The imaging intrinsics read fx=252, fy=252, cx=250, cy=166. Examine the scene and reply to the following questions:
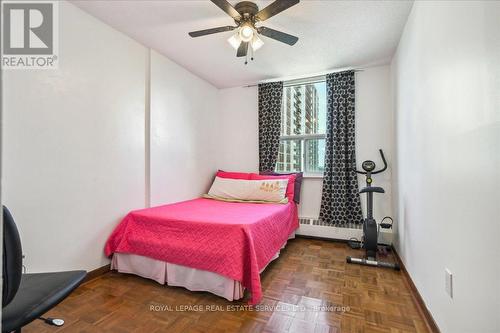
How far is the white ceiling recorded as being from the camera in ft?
7.04

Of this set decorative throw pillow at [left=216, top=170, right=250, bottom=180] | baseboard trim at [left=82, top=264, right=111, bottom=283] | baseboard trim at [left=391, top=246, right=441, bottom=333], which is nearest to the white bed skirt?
baseboard trim at [left=82, top=264, right=111, bottom=283]

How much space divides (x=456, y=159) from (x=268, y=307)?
1.53 metres

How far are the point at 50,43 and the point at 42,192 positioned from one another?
1.19m

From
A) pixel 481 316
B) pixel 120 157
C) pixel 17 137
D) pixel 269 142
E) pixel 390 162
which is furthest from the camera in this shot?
pixel 269 142

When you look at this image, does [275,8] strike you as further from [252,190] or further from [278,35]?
[252,190]

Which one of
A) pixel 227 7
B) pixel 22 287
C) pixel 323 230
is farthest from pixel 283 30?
pixel 22 287

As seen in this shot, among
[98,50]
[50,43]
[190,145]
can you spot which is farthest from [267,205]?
[50,43]

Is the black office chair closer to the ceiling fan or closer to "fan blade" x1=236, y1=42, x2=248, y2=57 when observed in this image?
the ceiling fan

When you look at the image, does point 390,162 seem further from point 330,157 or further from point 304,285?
point 304,285

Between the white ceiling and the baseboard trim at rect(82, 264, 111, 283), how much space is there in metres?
2.33

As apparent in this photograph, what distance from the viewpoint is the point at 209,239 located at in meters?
2.03

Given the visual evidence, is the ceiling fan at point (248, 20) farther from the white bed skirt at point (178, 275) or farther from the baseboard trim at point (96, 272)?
the baseboard trim at point (96, 272)

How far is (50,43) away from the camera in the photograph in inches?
79.8

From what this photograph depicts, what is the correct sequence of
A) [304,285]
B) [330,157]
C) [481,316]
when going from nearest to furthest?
1. [481,316]
2. [304,285]
3. [330,157]
